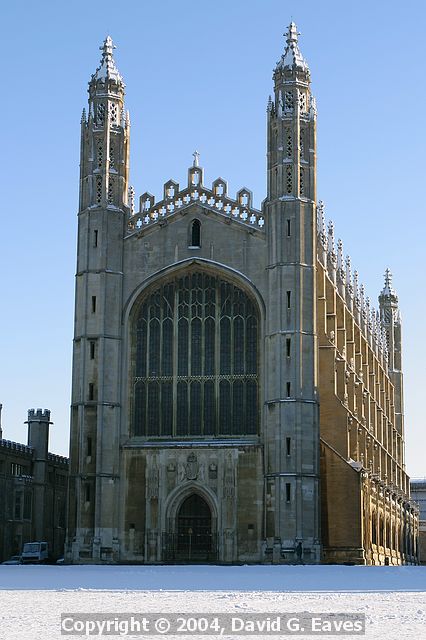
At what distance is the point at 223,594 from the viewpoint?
88.3 ft

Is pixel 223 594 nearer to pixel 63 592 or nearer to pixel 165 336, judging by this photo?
pixel 63 592

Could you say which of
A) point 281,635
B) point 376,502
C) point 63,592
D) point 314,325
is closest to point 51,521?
point 376,502

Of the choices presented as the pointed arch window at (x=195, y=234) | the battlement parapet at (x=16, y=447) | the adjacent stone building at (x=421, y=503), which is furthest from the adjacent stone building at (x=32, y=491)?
the adjacent stone building at (x=421, y=503)

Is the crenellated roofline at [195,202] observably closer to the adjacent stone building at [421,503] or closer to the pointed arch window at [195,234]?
the pointed arch window at [195,234]

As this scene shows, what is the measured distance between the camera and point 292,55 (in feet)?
215

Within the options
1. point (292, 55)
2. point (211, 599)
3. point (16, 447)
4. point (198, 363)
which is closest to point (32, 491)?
point (16, 447)

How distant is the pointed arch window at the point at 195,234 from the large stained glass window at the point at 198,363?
170 cm

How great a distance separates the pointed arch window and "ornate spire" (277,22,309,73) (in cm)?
1020

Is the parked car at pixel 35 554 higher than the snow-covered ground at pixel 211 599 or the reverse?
higher

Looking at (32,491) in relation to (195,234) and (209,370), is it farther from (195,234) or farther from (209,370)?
(195,234)

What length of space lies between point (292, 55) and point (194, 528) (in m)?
26.7

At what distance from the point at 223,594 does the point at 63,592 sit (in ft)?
13.4

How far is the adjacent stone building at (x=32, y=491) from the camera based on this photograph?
7381 centimetres

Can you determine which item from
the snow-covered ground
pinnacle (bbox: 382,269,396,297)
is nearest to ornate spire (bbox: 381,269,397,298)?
pinnacle (bbox: 382,269,396,297)
